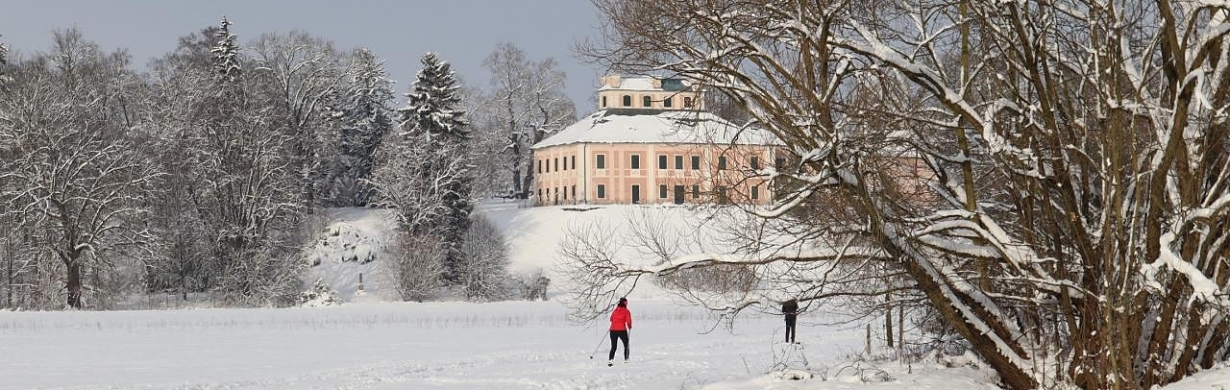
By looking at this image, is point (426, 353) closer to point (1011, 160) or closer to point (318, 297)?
point (1011, 160)

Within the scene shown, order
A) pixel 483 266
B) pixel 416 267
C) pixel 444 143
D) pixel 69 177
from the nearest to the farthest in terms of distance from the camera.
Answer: pixel 69 177 → pixel 416 267 → pixel 483 266 → pixel 444 143

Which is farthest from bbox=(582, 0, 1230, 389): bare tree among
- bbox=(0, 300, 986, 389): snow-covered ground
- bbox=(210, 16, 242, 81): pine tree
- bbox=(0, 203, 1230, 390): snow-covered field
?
bbox=(210, 16, 242, 81): pine tree

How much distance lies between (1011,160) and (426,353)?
54.6 ft

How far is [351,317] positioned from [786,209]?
3357 centimetres

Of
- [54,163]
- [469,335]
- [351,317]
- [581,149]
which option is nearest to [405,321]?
[351,317]

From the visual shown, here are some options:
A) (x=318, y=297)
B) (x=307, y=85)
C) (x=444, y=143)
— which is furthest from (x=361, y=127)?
(x=318, y=297)

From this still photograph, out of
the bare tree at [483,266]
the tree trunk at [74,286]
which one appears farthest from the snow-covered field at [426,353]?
the bare tree at [483,266]

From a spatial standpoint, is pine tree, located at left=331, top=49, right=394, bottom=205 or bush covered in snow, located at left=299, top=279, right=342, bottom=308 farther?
pine tree, located at left=331, top=49, right=394, bottom=205

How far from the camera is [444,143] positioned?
6066 cm

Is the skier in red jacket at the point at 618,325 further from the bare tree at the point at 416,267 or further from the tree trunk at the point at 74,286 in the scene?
A: the bare tree at the point at 416,267

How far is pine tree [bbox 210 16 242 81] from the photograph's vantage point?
6200cm

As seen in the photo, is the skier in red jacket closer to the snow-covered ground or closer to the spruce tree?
the snow-covered ground

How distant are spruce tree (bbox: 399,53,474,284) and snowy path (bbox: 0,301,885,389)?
49.9ft

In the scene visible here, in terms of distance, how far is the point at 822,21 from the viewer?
11742 millimetres
